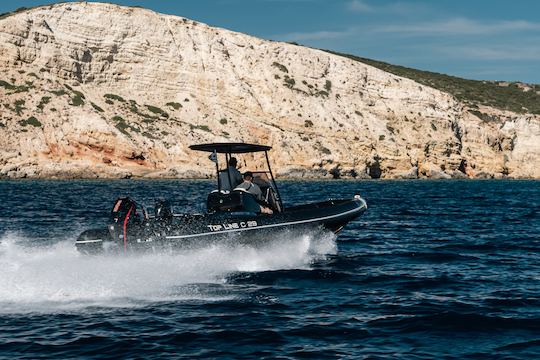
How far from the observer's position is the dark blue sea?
27.9 feet

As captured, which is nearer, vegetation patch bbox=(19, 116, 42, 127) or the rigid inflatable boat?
the rigid inflatable boat

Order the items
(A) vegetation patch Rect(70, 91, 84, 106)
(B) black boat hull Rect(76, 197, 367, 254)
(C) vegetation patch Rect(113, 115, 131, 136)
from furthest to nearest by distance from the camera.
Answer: (A) vegetation patch Rect(70, 91, 84, 106), (C) vegetation patch Rect(113, 115, 131, 136), (B) black boat hull Rect(76, 197, 367, 254)

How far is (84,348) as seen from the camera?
27.5 feet

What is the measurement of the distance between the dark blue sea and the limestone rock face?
5330 centimetres

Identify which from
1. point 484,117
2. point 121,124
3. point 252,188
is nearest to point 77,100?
point 121,124

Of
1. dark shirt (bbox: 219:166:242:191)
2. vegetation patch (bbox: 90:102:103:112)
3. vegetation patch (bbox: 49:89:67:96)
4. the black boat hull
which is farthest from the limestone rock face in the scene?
the black boat hull

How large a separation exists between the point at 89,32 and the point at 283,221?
241ft

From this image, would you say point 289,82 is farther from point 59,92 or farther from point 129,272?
point 129,272

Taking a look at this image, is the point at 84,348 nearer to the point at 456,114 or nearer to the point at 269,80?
the point at 269,80

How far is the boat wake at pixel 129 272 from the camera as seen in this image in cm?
1087

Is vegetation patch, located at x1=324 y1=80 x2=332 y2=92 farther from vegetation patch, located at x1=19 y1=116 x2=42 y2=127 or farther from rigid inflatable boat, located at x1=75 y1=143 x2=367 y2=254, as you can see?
rigid inflatable boat, located at x1=75 y1=143 x2=367 y2=254

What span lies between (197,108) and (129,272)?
72.2 m

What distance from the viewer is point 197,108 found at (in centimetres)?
8369

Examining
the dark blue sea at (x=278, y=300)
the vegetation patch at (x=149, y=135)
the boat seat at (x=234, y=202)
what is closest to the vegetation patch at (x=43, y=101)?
the vegetation patch at (x=149, y=135)
